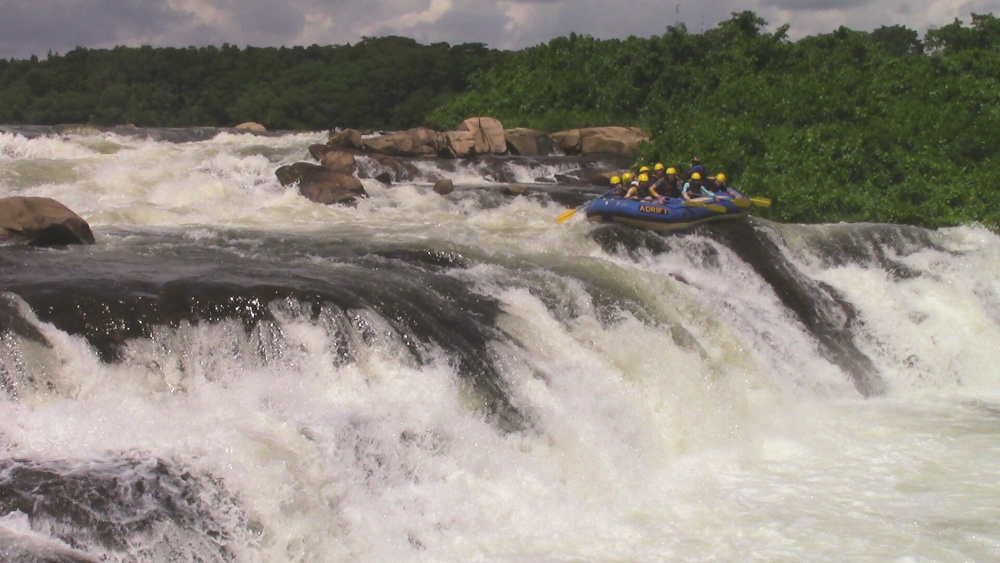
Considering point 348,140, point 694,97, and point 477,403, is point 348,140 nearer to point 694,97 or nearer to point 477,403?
point 694,97

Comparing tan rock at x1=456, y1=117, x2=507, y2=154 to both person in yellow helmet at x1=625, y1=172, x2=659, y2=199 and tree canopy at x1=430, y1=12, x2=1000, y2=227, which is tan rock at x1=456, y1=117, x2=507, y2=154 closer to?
tree canopy at x1=430, y1=12, x2=1000, y2=227

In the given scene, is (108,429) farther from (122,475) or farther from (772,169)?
(772,169)

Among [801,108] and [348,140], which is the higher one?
[801,108]

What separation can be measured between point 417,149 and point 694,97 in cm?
957

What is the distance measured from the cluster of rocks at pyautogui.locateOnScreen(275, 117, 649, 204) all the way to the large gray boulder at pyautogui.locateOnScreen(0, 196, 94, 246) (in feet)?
17.9

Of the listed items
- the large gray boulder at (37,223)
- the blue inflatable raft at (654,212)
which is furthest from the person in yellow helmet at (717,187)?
the large gray boulder at (37,223)

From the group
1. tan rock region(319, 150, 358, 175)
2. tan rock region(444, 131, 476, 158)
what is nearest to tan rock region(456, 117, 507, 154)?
tan rock region(444, 131, 476, 158)

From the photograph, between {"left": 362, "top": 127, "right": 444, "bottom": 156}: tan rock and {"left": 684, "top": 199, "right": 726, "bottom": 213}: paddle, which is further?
{"left": 362, "top": 127, "right": 444, "bottom": 156}: tan rock

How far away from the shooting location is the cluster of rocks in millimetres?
15664

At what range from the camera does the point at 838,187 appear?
56.1ft

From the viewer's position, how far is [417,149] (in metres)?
20.9

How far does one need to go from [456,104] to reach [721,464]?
25.1m

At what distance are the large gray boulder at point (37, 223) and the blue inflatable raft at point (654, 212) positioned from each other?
6.22 metres

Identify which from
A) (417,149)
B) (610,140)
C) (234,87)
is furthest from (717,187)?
(234,87)
